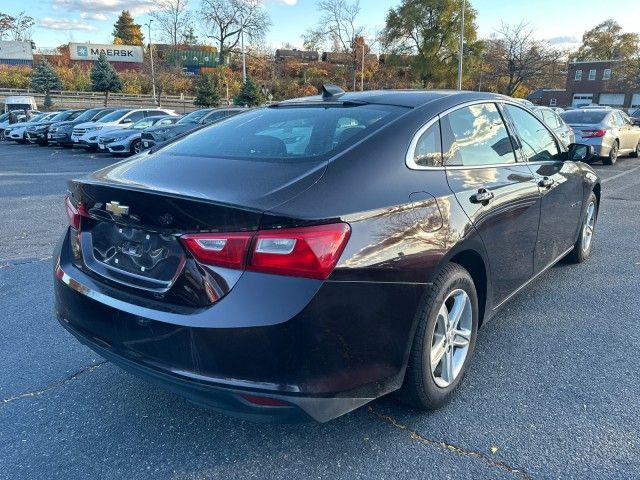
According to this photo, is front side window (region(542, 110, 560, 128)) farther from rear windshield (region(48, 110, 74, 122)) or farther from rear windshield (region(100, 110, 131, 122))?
rear windshield (region(48, 110, 74, 122))

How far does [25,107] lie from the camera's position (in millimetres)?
35781

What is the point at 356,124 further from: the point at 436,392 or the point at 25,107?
the point at 25,107

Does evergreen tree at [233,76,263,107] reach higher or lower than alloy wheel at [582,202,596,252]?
higher

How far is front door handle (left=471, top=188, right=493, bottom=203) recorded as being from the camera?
8.89 ft

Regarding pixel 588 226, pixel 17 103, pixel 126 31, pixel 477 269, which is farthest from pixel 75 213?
pixel 126 31

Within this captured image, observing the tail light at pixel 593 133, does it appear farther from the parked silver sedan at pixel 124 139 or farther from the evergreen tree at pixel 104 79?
the evergreen tree at pixel 104 79

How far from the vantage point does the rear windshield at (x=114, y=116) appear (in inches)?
787

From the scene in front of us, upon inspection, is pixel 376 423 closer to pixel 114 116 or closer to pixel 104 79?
pixel 114 116

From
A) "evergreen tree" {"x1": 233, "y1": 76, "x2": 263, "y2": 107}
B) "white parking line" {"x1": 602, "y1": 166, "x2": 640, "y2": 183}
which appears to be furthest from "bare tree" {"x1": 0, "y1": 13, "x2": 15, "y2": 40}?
"white parking line" {"x1": 602, "y1": 166, "x2": 640, "y2": 183}

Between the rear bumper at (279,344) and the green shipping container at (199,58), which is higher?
the green shipping container at (199,58)

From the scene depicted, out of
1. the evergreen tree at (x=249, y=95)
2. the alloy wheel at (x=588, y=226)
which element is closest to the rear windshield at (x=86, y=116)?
the evergreen tree at (x=249, y=95)

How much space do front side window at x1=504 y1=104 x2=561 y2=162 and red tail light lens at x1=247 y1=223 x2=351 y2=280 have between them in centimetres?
230

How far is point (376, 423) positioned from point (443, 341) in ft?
1.77

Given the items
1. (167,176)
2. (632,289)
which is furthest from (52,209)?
(632,289)
